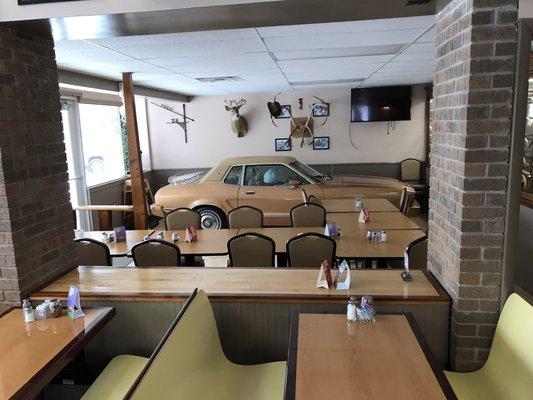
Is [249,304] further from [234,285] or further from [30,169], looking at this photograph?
[30,169]

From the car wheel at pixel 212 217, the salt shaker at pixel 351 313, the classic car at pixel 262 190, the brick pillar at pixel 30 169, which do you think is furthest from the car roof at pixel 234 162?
the salt shaker at pixel 351 313

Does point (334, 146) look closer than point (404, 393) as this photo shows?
No

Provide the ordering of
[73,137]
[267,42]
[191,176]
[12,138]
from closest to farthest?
[12,138], [267,42], [73,137], [191,176]

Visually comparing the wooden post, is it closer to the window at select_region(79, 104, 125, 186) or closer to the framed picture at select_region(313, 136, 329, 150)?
the window at select_region(79, 104, 125, 186)

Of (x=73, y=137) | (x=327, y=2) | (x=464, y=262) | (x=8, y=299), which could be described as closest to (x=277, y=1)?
(x=327, y=2)

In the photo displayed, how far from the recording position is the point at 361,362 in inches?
66.8

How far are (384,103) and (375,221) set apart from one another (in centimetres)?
494

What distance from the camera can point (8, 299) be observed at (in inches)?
97.8

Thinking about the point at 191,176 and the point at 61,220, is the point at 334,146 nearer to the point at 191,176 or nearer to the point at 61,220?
the point at 191,176

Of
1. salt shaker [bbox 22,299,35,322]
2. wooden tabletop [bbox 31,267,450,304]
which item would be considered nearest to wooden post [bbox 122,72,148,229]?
wooden tabletop [bbox 31,267,450,304]

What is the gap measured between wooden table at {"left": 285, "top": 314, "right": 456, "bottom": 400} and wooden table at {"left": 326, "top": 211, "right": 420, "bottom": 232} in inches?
90.6

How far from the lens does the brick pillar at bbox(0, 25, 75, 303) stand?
2.38m

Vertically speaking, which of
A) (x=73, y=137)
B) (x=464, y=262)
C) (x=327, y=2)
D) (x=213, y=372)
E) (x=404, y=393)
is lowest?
(x=213, y=372)

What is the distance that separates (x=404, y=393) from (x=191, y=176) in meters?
6.61
